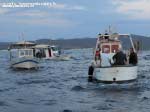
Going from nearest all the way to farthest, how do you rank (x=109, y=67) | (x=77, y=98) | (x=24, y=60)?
1. (x=77, y=98)
2. (x=109, y=67)
3. (x=24, y=60)

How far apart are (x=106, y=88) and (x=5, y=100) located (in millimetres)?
6631

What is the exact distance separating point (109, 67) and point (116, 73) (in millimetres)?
526

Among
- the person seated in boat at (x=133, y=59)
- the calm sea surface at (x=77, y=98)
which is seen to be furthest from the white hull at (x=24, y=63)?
the person seated in boat at (x=133, y=59)

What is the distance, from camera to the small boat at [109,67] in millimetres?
27484

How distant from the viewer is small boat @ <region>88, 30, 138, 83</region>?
1082 inches

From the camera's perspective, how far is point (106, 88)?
27328mm

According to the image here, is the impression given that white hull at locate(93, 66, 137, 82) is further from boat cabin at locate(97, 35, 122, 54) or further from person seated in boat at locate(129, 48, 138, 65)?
boat cabin at locate(97, 35, 122, 54)

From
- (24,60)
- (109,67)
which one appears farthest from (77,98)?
(24,60)

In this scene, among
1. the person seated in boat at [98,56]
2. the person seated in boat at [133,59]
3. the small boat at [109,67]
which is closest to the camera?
the small boat at [109,67]

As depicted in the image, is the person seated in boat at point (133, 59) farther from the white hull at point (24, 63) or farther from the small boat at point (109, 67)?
the white hull at point (24, 63)

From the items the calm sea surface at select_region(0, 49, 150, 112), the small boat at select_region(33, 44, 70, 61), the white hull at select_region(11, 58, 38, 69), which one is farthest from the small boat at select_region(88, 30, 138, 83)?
the small boat at select_region(33, 44, 70, 61)

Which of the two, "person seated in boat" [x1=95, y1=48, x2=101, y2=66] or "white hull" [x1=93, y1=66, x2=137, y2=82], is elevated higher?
"person seated in boat" [x1=95, y1=48, x2=101, y2=66]

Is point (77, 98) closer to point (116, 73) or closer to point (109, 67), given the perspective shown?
point (109, 67)

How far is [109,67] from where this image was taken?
27.4 meters
